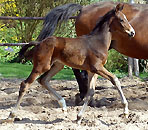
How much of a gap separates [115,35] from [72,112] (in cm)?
143

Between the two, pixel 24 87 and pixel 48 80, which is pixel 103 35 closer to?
pixel 48 80

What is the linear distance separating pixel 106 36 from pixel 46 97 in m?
2.22

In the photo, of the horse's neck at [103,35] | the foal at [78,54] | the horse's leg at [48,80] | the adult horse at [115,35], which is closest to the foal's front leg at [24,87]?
the foal at [78,54]

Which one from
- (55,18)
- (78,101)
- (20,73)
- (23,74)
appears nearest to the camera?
(55,18)

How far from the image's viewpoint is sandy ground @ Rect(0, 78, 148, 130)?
14.2ft

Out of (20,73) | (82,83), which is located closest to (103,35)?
Result: (82,83)

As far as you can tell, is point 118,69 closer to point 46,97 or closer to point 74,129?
point 46,97

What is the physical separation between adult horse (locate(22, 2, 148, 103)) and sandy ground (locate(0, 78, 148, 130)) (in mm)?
686

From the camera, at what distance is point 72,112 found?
5.26 meters

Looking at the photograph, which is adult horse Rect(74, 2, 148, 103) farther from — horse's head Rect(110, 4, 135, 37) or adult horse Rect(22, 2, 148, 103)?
horse's head Rect(110, 4, 135, 37)

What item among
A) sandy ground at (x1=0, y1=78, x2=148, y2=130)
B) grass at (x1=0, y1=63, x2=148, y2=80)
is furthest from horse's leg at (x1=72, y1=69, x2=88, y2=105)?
grass at (x1=0, y1=63, x2=148, y2=80)

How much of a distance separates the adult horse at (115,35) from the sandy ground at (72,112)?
0.69 meters

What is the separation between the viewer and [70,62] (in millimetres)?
4559

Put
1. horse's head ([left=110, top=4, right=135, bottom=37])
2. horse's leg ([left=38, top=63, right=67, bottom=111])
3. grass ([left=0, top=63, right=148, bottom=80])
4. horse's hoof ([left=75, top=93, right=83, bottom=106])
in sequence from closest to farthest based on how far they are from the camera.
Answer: horse's head ([left=110, top=4, right=135, bottom=37]) < horse's leg ([left=38, top=63, right=67, bottom=111]) < horse's hoof ([left=75, top=93, right=83, bottom=106]) < grass ([left=0, top=63, right=148, bottom=80])
